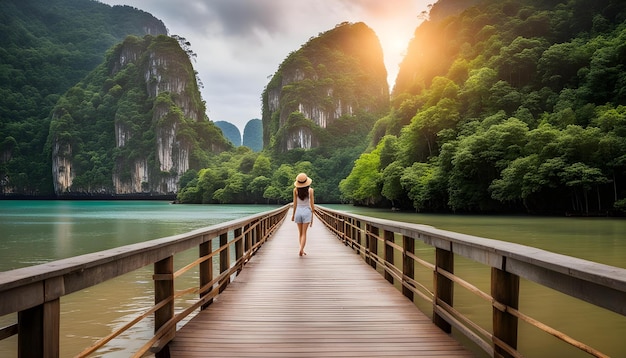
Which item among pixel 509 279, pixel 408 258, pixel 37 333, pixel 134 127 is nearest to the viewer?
pixel 37 333

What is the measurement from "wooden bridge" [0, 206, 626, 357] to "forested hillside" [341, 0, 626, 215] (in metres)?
35.0

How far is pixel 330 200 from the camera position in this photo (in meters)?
113

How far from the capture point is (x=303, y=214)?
9211mm

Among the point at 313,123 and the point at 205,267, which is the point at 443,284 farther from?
the point at 313,123

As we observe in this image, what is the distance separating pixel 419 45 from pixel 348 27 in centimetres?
9489

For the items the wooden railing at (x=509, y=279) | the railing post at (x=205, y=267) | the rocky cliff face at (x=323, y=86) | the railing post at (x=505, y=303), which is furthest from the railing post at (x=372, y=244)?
the rocky cliff face at (x=323, y=86)

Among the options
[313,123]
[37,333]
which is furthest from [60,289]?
[313,123]

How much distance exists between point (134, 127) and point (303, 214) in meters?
161

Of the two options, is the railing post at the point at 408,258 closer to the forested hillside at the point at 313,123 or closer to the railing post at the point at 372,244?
the railing post at the point at 372,244

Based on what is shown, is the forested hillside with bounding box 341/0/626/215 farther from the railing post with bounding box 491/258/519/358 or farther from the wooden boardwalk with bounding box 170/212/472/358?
the railing post with bounding box 491/258/519/358

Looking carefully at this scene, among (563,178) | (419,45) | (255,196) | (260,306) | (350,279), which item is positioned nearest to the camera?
(260,306)

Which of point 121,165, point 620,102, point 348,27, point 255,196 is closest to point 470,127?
point 620,102

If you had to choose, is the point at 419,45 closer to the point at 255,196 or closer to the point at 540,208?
the point at 255,196

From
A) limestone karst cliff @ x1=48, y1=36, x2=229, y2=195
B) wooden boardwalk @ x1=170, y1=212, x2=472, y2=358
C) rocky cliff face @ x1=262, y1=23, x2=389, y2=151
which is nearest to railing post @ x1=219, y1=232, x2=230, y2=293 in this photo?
wooden boardwalk @ x1=170, y1=212, x2=472, y2=358
